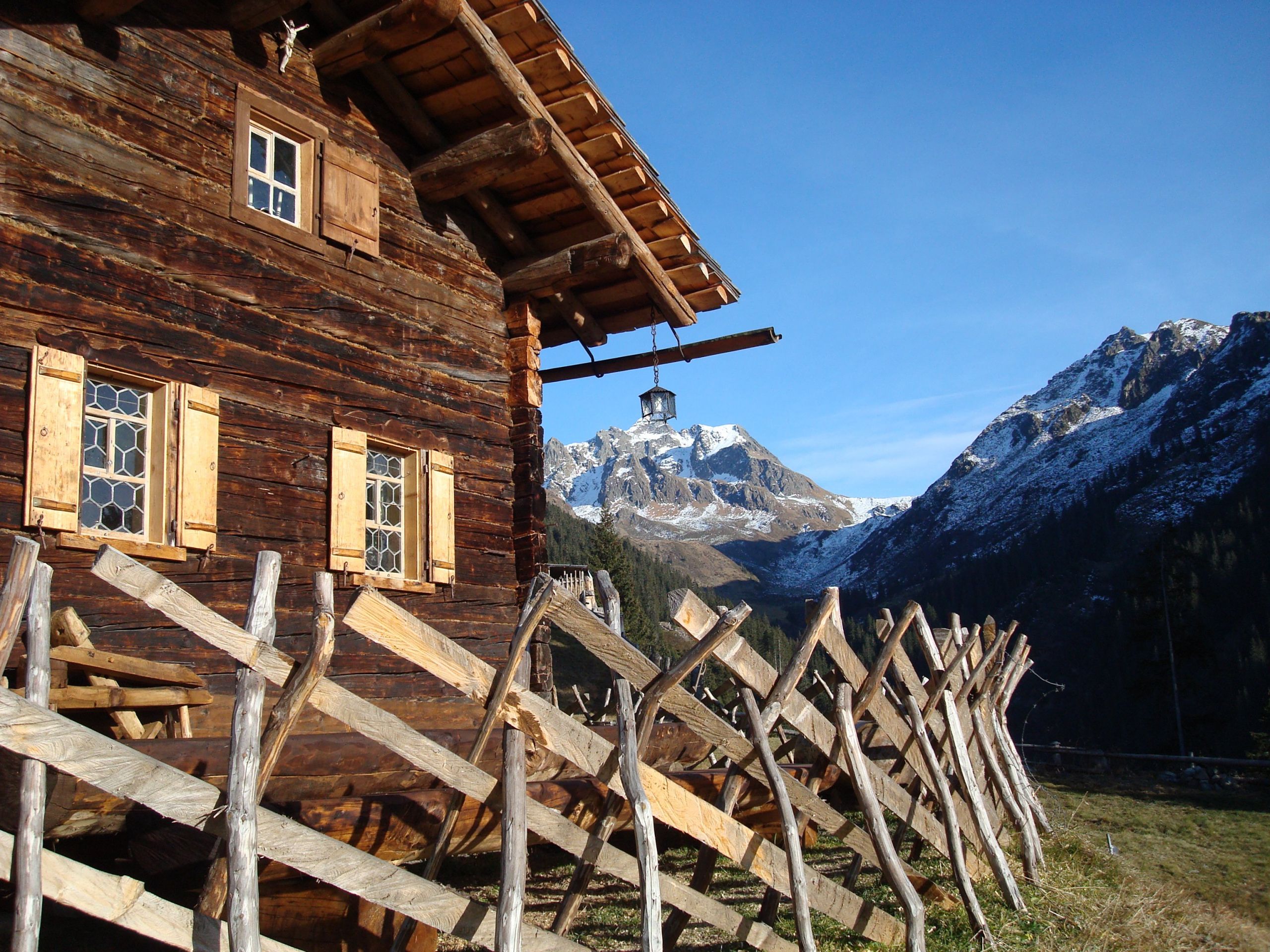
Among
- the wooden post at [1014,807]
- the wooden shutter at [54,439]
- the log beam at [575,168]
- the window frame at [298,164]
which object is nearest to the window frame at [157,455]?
the wooden shutter at [54,439]

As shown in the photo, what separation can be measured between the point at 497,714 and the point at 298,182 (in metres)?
5.78

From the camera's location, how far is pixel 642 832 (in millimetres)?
4848

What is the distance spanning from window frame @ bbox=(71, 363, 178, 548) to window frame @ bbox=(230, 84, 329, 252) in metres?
1.64

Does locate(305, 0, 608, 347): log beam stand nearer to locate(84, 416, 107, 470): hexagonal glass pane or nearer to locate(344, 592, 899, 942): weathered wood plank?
locate(84, 416, 107, 470): hexagonal glass pane

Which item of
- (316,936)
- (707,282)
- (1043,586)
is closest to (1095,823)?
(707,282)

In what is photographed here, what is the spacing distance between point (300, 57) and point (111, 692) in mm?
5834

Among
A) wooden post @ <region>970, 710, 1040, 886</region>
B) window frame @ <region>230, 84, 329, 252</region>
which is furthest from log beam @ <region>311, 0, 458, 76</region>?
wooden post @ <region>970, 710, 1040, 886</region>

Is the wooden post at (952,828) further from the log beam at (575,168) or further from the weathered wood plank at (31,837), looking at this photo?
the weathered wood plank at (31,837)

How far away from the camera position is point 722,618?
5535mm

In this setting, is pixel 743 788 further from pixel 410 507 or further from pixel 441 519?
pixel 410 507

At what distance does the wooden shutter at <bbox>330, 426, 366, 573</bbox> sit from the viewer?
8.18 m

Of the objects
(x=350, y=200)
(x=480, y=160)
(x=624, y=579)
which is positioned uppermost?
(x=480, y=160)

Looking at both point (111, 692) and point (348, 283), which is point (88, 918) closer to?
point (111, 692)

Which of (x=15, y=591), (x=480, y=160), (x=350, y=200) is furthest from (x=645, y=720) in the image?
(x=480, y=160)
